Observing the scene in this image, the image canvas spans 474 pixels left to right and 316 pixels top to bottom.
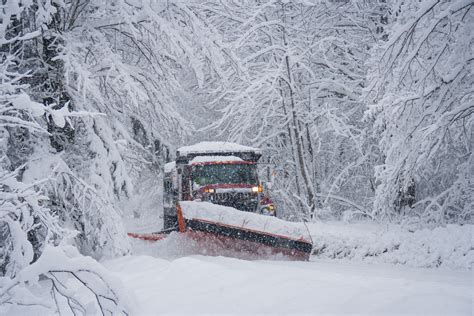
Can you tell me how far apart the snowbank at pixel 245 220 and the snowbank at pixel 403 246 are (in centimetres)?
133

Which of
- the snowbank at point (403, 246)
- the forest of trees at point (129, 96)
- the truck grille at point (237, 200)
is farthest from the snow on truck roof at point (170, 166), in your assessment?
the snowbank at point (403, 246)

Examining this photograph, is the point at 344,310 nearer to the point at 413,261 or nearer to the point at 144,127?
the point at 413,261

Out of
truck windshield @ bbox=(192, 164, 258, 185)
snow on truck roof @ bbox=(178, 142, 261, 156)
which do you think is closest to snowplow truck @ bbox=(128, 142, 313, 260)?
truck windshield @ bbox=(192, 164, 258, 185)

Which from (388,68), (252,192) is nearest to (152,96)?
(252,192)

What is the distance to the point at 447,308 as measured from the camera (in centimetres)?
330

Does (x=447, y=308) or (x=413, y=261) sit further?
(x=413, y=261)

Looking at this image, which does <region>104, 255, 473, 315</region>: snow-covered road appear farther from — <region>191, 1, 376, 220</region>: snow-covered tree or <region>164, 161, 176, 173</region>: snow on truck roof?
<region>191, 1, 376, 220</region>: snow-covered tree

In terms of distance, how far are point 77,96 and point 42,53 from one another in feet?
3.06

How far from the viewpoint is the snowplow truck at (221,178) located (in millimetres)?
9656

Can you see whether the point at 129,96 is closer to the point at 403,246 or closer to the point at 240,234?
the point at 240,234

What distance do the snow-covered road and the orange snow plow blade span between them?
1926 millimetres

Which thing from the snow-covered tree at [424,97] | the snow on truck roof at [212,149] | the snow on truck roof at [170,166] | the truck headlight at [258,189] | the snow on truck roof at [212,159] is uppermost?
the snow-covered tree at [424,97]

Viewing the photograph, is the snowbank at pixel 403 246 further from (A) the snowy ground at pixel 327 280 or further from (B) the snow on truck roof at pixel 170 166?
(B) the snow on truck roof at pixel 170 166

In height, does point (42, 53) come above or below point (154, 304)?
above
